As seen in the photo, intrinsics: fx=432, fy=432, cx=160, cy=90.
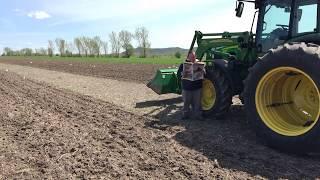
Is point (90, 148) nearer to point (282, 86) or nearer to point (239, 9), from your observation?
point (282, 86)

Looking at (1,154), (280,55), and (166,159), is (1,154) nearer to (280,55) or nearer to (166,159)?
(166,159)

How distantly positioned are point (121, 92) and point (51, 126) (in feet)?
18.9

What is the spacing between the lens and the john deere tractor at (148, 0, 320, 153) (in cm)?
605

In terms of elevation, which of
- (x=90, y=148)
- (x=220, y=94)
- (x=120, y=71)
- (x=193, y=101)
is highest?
(x=220, y=94)

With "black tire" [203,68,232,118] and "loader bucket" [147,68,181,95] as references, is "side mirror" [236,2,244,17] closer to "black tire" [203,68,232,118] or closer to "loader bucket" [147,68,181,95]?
"black tire" [203,68,232,118]

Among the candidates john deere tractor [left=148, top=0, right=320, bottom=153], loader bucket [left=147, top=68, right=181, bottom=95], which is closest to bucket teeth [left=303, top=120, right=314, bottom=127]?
john deere tractor [left=148, top=0, right=320, bottom=153]

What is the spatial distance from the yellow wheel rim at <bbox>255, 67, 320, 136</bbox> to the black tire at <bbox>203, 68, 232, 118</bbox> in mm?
1757

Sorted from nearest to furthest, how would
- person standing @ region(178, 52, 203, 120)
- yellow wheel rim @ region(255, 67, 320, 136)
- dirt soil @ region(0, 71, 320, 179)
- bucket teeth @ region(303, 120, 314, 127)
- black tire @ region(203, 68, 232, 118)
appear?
1. dirt soil @ region(0, 71, 320, 179)
2. bucket teeth @ region(303, 120, 314, 127)
3. yellow wheel rim @ region(255, 67, 320, 136)
4. black tire @ region(203, 68, 232, 118)
5. person standing @ region(178, 52, 203, 120)

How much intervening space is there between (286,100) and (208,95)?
2.43 m

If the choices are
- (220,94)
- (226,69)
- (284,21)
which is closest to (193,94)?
(220,94)

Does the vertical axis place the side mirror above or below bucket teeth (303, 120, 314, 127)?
above

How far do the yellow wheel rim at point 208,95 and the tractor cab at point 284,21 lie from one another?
1.38 meters

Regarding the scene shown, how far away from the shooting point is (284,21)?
7684 millimetres

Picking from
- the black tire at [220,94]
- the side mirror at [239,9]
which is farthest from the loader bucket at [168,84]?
the side mirror at [239,9]
